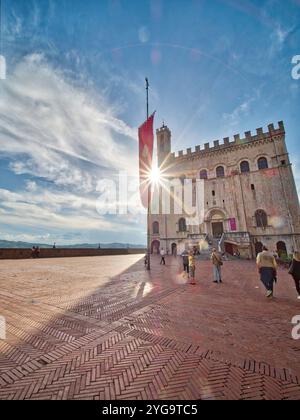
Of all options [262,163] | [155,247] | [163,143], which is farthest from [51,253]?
[262,163]

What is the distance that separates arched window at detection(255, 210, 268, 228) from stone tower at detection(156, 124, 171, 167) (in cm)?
1884

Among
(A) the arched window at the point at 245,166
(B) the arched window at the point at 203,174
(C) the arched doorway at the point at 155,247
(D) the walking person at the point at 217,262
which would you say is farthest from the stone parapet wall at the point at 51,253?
(A) the arched window at the point at 245,166

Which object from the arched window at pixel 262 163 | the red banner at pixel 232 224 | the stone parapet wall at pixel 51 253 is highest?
the arched window at pixel 262 163

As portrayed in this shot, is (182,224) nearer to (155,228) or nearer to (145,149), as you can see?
(155,228)

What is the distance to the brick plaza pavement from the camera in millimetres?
2441

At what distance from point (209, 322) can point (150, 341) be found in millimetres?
1639

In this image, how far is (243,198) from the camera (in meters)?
27.3

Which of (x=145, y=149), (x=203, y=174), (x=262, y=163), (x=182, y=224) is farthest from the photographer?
(x=182, y=224)

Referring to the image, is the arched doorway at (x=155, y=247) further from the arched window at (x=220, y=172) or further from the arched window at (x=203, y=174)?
the arched window at (x=220, y=172)

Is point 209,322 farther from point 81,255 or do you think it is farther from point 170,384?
point 81,255

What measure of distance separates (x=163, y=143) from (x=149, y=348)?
37.2 metres

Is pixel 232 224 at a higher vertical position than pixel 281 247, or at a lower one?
higher

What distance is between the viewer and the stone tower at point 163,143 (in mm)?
36500

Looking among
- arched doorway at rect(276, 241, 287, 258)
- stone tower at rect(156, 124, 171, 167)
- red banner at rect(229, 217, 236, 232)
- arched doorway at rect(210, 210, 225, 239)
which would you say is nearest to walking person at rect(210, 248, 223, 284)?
arched doorway at rect(276, 241, 287, 258)
